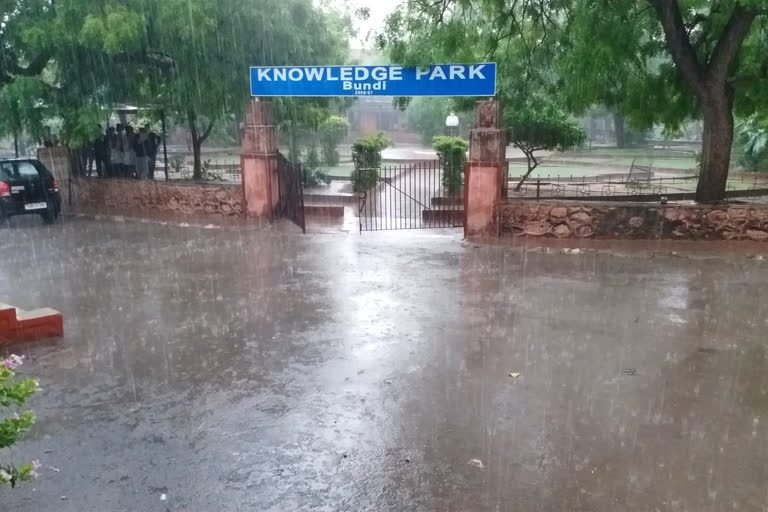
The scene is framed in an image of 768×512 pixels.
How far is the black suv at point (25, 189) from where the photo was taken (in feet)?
44.7

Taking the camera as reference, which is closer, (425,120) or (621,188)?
(621,188)

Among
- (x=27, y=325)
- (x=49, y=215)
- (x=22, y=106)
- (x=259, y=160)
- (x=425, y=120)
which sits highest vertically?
(x=425, y=120)

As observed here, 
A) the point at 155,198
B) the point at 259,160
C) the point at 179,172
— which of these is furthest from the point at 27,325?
the point at 179,172

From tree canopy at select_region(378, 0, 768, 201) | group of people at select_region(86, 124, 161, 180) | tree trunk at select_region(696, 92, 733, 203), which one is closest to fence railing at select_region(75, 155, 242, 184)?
group of people at select_region(86, 124, 161, 180)

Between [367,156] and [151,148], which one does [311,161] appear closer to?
[367,156]

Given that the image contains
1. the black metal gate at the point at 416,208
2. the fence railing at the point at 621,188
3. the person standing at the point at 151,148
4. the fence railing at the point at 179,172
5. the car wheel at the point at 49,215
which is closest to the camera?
the car wheel at the point at 49,215

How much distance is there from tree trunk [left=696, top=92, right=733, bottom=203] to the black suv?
13367 mm

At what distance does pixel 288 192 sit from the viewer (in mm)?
14062

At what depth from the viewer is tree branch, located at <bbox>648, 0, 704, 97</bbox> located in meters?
11.3

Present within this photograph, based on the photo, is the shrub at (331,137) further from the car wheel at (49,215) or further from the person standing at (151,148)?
the car wheel at (49,215)

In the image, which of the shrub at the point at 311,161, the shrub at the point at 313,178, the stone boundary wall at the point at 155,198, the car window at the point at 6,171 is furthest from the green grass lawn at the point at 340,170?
the car window at the point at 6,171

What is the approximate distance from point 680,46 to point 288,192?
8.07m

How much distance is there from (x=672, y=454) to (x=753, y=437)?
709mm

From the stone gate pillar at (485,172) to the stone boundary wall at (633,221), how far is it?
28cm
